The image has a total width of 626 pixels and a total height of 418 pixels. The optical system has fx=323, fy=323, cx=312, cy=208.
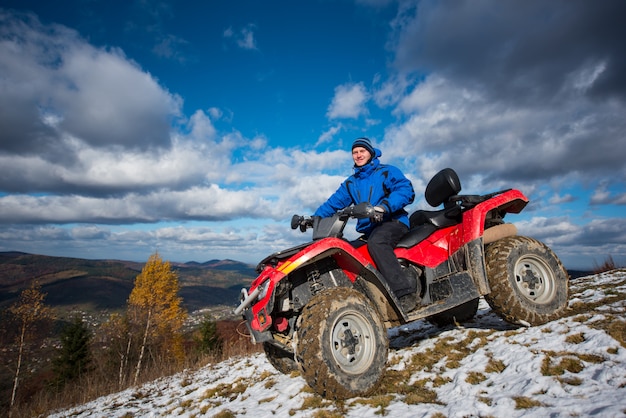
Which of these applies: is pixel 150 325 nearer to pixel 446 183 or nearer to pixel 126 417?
pixel 126 417

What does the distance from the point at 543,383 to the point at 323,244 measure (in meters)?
2.28

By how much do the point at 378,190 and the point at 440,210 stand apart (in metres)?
0.96

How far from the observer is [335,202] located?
5305 millimetres

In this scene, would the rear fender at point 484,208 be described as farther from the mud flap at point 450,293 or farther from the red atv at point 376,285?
the mud flap at point 450,293

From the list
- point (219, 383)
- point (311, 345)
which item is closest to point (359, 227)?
point (311, 345)

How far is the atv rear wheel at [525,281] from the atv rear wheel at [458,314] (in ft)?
3.21

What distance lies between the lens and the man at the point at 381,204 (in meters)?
3.86

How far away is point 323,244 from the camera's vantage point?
3547 millimetres

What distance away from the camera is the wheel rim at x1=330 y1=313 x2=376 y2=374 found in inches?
130

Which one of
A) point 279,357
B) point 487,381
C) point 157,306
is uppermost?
point 487,381

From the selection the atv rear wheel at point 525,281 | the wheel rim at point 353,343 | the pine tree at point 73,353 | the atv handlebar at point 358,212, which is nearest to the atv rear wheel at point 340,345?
the wheel rim at point 353,343

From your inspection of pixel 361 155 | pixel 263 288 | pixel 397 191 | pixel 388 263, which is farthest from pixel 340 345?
pixel 361 155

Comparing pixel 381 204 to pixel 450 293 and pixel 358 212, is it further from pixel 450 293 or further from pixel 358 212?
pixel 450 293

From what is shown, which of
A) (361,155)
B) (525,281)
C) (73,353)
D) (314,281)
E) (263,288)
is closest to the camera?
(263,288)
